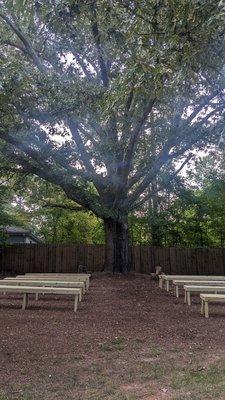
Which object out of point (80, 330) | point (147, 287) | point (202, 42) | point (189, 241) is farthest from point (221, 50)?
→ point (189, 241)

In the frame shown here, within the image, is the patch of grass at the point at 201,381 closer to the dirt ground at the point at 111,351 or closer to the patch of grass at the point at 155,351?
the dirt ground at the point at 111,351

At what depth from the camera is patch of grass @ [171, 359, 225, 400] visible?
388 cm

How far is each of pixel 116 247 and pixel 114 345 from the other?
975cm

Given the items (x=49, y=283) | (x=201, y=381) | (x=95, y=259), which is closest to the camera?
(x=201, y=381)

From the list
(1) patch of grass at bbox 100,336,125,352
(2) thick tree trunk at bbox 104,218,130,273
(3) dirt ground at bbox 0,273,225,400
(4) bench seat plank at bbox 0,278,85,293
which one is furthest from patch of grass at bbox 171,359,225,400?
(2) thick tree trunk at bbox 104,218,130,273

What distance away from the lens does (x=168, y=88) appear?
640cm

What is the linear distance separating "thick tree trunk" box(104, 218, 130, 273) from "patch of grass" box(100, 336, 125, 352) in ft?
→ 30.2

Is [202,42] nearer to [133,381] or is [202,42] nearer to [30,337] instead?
[133,381]

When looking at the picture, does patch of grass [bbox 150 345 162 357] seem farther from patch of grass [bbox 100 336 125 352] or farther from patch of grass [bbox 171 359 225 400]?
patch of grass [bbox 171 359 225 400]

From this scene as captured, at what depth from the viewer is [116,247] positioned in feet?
51.2

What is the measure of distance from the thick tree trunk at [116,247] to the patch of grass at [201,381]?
10611 millimetres

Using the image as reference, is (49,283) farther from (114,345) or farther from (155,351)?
(155,351)

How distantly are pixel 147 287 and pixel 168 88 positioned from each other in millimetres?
7705

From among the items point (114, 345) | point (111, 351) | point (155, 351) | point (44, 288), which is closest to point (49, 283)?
point (44, 288)
